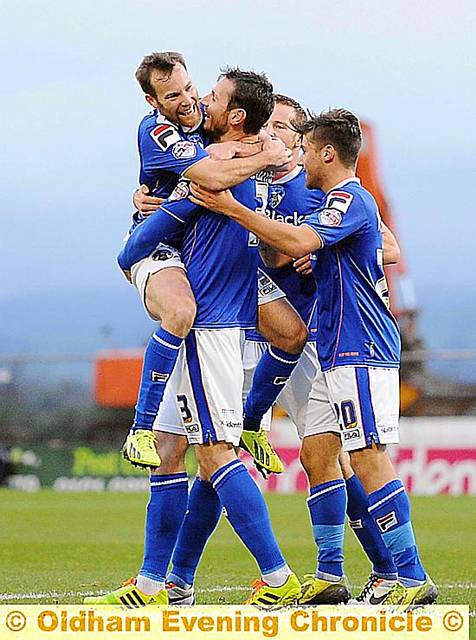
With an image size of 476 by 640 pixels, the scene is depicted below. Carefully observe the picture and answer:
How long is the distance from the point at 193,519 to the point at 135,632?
1480 millimetres

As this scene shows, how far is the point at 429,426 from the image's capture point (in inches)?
686

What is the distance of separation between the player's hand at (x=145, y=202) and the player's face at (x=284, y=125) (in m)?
0.87

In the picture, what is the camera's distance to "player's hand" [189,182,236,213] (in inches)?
225

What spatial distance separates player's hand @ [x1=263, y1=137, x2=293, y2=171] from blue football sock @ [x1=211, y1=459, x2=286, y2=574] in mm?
1402

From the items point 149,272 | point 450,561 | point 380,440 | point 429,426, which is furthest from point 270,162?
point 429,426

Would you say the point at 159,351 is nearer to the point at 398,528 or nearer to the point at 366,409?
the point at 366,409

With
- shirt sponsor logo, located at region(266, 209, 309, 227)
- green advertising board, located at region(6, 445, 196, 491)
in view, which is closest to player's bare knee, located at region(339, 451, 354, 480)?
shirt sponsor logo, located at region(266, 209, 309, 227)

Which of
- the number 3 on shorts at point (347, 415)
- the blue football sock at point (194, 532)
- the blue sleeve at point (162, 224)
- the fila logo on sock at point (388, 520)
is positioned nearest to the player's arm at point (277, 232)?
the blue sleeve at point (162, 224)

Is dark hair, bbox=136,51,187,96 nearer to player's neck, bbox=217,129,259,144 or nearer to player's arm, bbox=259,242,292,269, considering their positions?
player's neck, bbox=217,129,259,144

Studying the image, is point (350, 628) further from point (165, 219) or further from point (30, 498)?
point (30, 498)

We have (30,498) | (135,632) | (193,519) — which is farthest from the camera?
(30,498)

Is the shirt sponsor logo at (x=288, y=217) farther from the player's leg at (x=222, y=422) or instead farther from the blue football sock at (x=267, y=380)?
the player's leg at (x=222, y=422)

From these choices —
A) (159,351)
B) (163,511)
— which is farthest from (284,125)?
(163,511)

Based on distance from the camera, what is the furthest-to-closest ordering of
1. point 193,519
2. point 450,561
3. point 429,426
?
point 429,426
point 450,561
point 193,519
